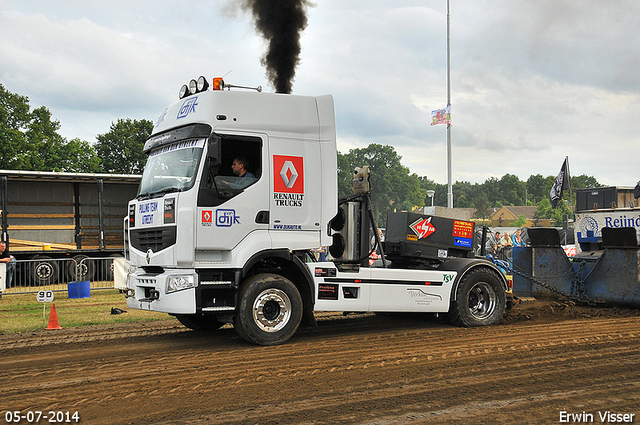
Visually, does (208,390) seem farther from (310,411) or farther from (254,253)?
(254,253)

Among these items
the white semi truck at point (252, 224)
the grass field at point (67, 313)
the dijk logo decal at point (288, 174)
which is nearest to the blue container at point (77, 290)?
the grass field at point (67, 313)

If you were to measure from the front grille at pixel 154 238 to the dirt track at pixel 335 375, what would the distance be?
1.43 m

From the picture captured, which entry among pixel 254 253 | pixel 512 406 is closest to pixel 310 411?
pixel 512 406

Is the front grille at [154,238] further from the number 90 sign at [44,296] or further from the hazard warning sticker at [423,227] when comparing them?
the hazard warning sticker at [423,227]

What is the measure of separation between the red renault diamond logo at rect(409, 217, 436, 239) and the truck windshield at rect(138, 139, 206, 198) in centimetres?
403

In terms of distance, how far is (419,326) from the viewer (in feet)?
30.9

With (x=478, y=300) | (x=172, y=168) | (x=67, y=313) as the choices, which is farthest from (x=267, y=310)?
(x=67, y=313)

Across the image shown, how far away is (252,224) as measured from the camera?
7.44m

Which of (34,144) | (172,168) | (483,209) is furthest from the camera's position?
(483,209)

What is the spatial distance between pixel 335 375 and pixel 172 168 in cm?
366

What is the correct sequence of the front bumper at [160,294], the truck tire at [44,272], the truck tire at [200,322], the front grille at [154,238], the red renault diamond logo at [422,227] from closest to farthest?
the front bumper at [160,294] → the front grille at [154,238] → the truck tire at [200,322] → the red renault diamond logo at [422,227] → the truck tire at [44,272]

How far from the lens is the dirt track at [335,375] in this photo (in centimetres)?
469

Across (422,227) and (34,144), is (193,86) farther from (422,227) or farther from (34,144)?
(34,144)

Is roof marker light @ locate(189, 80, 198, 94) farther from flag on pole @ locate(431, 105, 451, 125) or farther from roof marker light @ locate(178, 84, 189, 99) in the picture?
flag on pole @ locate(431, 105, 451, 125)
